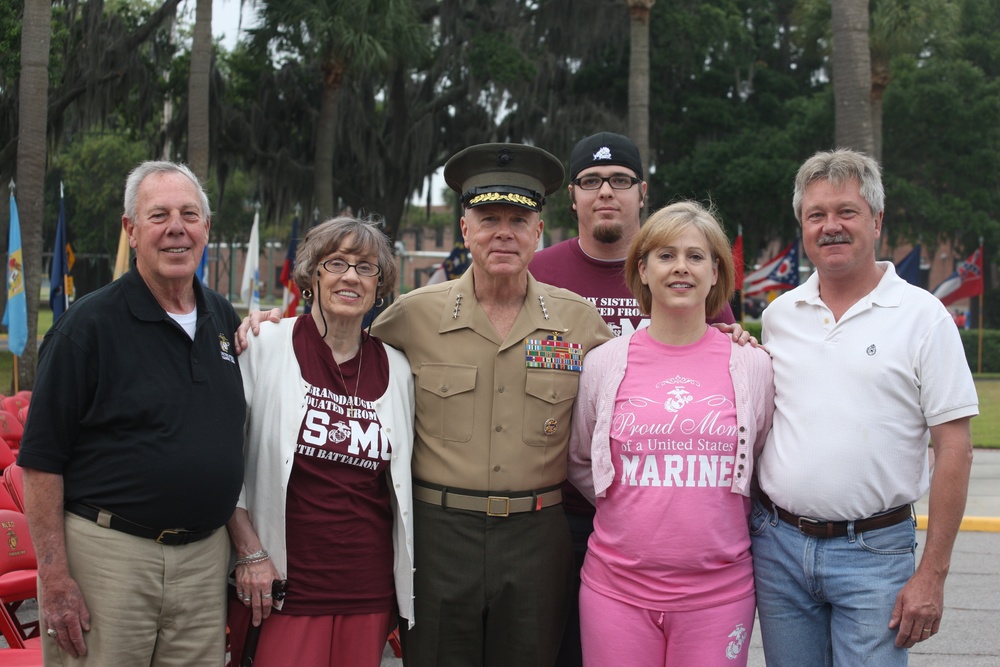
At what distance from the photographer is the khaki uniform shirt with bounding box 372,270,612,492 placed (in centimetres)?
320

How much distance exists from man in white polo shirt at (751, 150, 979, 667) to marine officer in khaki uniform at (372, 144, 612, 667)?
711mm

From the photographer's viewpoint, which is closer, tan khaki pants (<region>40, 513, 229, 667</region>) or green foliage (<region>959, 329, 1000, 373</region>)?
tan khaki pants (<region>40, 513, 229, 667</region>)

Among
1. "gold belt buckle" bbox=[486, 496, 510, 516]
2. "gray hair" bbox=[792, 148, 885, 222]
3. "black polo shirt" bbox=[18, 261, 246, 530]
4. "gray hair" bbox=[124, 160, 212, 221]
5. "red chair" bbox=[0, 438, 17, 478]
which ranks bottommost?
"red chair" bbox=[0, 438, 17, 478]

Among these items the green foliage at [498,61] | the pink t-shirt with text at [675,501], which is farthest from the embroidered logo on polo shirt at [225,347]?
the green foliage at [498,61]

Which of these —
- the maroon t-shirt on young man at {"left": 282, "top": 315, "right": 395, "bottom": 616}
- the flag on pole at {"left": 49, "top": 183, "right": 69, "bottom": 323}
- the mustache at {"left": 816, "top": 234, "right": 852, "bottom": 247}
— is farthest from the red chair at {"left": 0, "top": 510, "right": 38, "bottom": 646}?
the flag on pole at {"left": 49, "top": 183, "right": 69, "bottom": 323}

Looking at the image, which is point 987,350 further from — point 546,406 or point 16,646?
point 16,646

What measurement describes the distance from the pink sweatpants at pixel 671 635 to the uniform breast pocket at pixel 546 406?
22.9 inches

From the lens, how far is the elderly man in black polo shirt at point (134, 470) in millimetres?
2678

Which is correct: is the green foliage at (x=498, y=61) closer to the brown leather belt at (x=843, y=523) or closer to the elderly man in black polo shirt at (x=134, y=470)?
the elderly man in black polo shirt at (x=134, y=470)

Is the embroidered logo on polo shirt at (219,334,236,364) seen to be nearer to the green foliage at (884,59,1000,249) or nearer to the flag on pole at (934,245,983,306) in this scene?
the flag on pole at (934,245,983,306)

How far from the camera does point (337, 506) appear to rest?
303cm

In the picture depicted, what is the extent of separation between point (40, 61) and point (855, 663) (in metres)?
12.1

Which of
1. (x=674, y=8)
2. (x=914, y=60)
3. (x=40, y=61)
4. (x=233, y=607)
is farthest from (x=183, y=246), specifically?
(x=914, y=60)

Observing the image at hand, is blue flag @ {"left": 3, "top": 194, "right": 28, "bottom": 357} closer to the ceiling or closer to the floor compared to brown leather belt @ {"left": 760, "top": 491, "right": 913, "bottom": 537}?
closer to the ceiling
